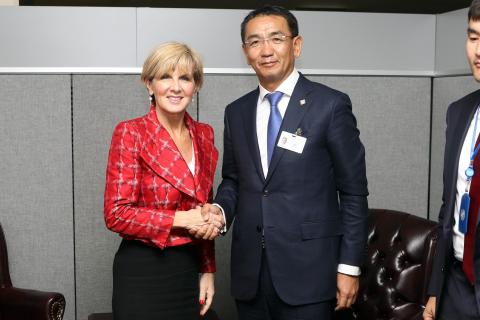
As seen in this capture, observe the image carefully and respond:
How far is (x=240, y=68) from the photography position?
3.41 m

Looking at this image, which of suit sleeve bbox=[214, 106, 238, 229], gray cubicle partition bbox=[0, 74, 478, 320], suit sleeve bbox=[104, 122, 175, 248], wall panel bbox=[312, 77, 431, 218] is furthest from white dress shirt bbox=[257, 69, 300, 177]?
wall panel bbox=[312, 77, 431, 218]

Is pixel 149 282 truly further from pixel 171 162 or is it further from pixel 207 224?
pixel 171 162

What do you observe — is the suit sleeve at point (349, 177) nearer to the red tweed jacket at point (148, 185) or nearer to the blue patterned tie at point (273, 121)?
the blue patterned tie at point (273, 121)

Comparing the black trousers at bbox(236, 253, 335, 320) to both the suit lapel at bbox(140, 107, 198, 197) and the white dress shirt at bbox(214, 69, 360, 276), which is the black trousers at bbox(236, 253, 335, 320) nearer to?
the white dress shirt at bbox(214, 69, 360, 276)

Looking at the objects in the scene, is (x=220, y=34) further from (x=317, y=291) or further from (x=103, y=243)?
(x=317, y=291)

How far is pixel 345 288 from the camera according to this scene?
2188 millimetres

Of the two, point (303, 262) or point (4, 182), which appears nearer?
point (303, 262)

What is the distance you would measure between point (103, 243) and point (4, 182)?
64 cm

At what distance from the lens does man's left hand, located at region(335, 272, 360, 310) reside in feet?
7.18

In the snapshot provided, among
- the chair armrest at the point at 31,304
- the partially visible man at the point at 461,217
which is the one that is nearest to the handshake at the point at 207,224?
the partially visible man at the point at 461,217

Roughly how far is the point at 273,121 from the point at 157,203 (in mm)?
527

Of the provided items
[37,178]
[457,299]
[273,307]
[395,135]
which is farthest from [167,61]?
[395,135]

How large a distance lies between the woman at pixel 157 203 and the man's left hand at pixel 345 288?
52 centimetres

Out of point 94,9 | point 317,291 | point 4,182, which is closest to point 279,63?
point 317,291
